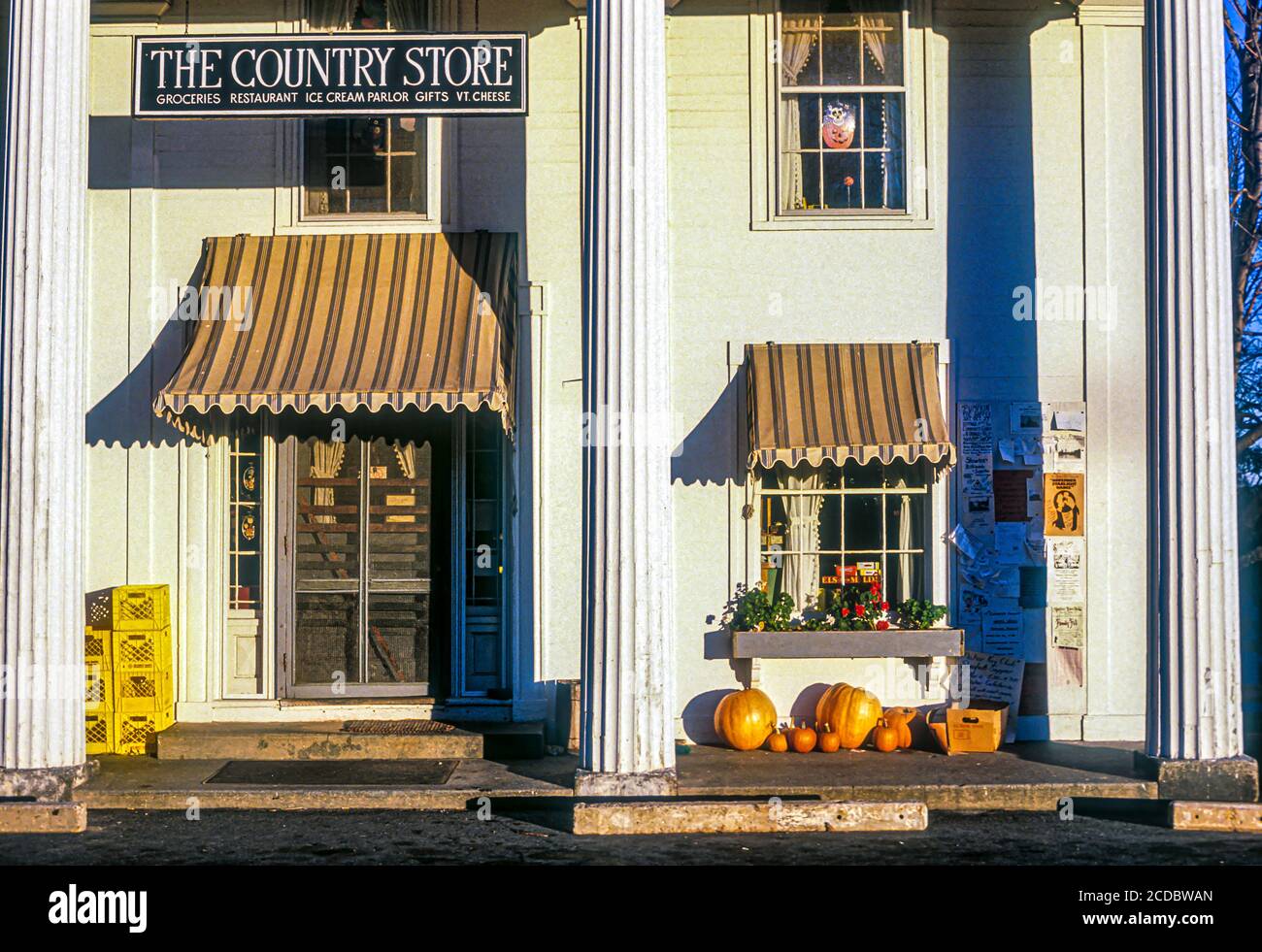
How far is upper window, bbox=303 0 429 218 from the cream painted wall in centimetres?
35

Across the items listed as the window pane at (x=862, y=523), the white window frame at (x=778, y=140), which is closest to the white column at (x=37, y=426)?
the white window frame at (x=778, y=140)

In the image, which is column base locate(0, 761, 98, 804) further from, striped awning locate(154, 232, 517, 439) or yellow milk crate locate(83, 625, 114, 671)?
striped awning locate(154, 232, 517, 439)

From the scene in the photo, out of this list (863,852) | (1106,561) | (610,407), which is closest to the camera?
(863,852)

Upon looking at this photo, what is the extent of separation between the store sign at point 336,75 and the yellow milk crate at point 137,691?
14.6ft

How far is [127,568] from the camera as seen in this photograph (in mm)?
12352

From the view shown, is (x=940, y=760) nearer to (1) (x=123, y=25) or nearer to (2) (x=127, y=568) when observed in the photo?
(2) (x=127, y=568)

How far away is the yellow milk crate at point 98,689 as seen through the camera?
11.9 metres

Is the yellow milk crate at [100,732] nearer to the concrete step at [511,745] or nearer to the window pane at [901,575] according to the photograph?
the concrete step at [511,745]

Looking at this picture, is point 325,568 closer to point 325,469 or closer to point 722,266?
point 325,469

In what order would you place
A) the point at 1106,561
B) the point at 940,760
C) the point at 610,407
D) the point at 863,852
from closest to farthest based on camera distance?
the point at 863,852 → the point at 610,407 → the point at 940,760 → the point at 1106,561

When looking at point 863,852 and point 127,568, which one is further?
point 127,568

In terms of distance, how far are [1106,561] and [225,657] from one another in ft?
24.7

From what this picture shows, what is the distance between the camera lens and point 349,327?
1161 centimetres
